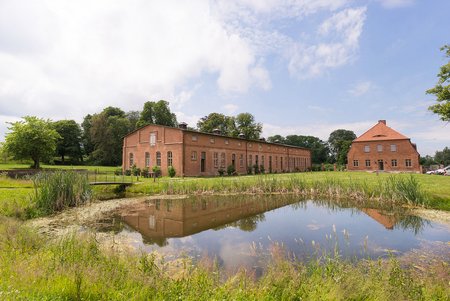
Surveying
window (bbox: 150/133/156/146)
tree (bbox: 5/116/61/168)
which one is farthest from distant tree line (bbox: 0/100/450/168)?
window (bbox: 150/133/156/146)

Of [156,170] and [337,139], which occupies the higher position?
[337,139]

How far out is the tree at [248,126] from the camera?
186ft

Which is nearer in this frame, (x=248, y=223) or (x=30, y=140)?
(x=248, y=223)

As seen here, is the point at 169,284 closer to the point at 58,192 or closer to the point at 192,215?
the point at 192,215

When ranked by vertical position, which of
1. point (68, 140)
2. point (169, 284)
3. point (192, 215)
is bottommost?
point (192, 215)

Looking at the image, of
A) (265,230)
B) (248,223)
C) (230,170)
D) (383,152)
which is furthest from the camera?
(383,152)

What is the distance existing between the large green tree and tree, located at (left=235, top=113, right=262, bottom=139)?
77.9ft

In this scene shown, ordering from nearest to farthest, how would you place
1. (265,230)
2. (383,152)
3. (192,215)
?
(265,230)
(192,215)
(383,152)

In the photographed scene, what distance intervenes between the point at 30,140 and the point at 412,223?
107 ft

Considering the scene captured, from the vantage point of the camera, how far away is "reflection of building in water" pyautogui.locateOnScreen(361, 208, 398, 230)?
31.3ft


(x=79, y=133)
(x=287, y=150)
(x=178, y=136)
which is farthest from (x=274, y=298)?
(x=79, y=133)

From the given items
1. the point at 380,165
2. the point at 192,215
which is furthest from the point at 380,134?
the point at 192,215

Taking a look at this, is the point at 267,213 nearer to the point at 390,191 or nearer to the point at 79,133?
the point at 390,191

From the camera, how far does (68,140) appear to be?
48.9m
